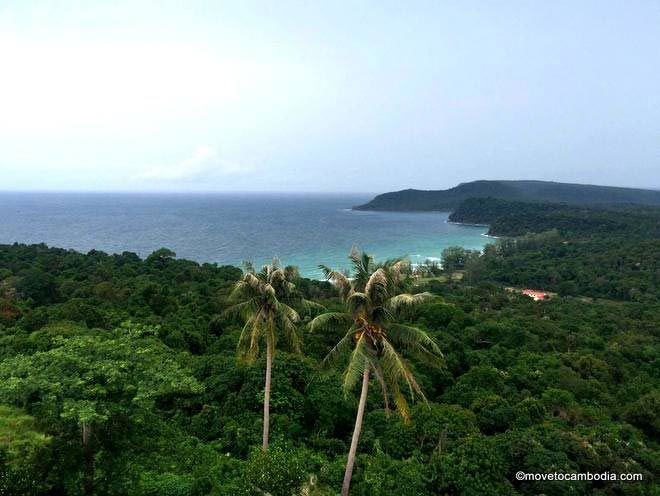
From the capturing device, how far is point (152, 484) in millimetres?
12789

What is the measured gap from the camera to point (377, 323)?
11.1 m

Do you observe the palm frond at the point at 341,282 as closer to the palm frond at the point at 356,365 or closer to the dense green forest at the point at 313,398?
the dense green forest at the point at 313,398

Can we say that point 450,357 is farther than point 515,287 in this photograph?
No

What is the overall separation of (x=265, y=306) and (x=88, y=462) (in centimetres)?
655

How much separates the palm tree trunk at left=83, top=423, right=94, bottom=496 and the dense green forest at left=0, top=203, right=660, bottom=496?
0.10ft

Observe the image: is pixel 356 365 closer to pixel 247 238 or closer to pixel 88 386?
pixel 88 386

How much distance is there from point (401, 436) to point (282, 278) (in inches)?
343

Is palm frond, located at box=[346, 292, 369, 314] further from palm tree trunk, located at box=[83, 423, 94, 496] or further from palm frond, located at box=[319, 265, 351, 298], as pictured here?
palm tree trunk, located at box=[83, 423, 94, 496]

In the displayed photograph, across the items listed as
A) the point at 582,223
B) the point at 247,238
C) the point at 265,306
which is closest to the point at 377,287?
the point at 265,306

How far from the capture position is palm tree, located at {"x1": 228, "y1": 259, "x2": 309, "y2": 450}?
549 inches

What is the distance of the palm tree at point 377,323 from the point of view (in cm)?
1059

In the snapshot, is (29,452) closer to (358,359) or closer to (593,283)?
(358,359)

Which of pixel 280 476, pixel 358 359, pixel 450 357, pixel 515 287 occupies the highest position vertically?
pixel 358 359

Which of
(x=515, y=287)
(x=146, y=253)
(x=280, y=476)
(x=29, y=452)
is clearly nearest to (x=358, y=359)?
(x=280, y=476)
